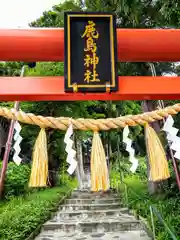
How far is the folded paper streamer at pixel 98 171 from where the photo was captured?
1614 mm

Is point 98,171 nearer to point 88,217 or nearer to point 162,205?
point 162,205

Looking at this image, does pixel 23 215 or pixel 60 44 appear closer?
pixel 60 44

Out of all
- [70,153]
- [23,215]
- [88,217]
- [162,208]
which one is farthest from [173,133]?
[88,217]

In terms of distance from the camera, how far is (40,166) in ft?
5.45

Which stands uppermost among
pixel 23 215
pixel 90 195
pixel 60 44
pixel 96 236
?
pixel 60 44

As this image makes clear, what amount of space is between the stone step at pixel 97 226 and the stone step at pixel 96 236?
0.11m

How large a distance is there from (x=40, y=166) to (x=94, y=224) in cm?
480

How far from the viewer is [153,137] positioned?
176 centimetres

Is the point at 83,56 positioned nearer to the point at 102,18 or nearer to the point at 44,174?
the point at 102,18

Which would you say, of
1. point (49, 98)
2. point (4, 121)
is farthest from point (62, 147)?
point (49, 98)

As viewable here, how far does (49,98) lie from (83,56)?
1.23 feet

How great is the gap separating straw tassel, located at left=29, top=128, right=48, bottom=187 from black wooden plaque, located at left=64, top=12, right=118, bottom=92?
0.38 meters

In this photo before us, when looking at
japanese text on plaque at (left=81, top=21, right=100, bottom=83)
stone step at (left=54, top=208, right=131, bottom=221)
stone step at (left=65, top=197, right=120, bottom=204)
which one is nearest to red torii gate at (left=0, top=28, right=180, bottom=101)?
japanese text on plaque at (left=81, top=21, right=100, bottom=83)

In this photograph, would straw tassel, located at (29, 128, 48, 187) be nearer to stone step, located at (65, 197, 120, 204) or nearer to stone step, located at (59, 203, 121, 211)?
stone step, located at (59, 203, 121, 211)
